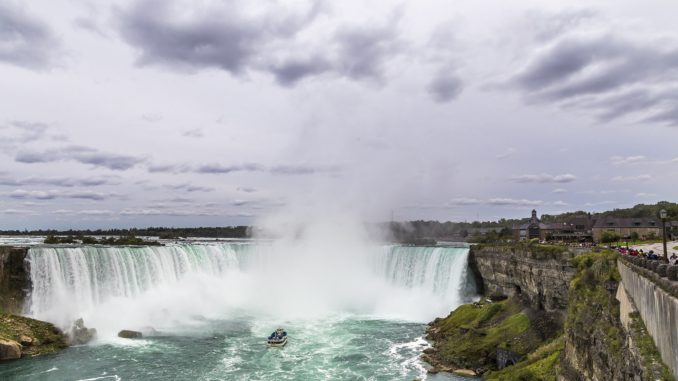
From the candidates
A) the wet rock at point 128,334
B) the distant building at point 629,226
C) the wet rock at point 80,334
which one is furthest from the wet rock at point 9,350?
the distant building at point 629,226

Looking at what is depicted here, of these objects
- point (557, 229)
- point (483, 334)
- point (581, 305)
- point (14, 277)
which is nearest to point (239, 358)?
point (483, 334)

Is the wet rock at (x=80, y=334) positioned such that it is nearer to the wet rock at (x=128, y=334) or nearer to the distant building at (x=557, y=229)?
the wet rock at (x=128, y=334)

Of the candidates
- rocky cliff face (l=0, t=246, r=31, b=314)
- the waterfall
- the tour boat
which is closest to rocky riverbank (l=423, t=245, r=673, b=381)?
the waterfall

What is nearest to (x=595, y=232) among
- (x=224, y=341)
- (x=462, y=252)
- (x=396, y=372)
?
(x=462, y=252)

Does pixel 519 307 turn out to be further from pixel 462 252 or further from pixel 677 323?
pixel 677 323

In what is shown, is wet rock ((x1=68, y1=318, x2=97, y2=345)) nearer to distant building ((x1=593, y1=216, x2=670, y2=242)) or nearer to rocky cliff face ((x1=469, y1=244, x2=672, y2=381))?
rocky cliff face ((x1=469, y1=244, x2=672, y2=381))

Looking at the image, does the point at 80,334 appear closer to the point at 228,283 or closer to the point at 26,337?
the point at 26,337
